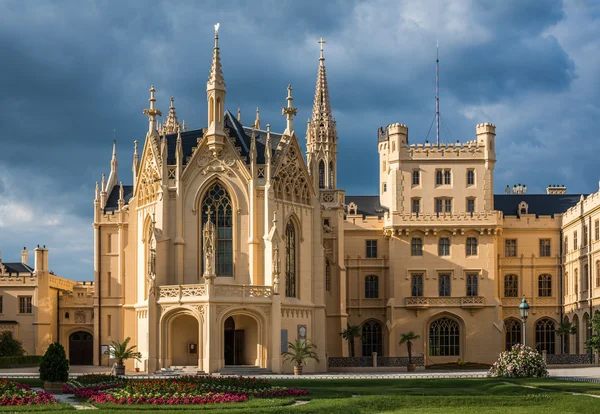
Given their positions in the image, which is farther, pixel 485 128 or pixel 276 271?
pixel 485 128

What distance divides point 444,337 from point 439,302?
115 inches

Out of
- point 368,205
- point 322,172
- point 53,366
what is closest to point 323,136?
point 322,172

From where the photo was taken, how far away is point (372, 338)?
8700cm

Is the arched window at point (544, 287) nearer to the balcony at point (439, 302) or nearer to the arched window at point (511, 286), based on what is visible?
the arched window at point (511, 286)

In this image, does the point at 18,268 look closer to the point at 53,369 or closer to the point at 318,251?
the point at 318,251

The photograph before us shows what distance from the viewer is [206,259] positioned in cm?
6450

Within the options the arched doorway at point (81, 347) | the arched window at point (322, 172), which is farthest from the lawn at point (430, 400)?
the arched doorway at point (81, 347)

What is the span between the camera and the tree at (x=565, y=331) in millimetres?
80219

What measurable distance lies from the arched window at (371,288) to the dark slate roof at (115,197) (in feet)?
75.4

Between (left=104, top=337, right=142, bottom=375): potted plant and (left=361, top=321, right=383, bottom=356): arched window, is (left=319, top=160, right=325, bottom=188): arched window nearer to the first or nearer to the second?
(left=361, top=321, right=383, bottom=356): arched window

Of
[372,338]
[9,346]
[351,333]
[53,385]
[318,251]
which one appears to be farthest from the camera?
[372,338]

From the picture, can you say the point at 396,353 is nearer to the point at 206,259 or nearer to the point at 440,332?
the point at 440,332

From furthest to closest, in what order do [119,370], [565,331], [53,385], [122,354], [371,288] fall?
1. [371,288]
2. [565,331]
3. [122,354]
4. [119,370]
5. [53,385]

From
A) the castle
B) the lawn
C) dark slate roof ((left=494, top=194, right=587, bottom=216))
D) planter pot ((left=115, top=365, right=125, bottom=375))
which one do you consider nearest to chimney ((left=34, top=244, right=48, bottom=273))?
the castle
